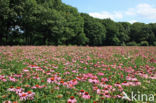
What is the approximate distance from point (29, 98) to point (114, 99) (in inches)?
69.7

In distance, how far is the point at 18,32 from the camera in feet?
111

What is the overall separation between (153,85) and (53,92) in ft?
9.24

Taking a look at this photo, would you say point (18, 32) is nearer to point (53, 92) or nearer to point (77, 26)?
point (77, 26)

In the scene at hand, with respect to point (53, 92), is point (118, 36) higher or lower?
higher

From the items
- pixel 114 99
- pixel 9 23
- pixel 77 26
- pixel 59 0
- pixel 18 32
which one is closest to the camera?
pixel 114 99

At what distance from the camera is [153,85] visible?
4.48 metres

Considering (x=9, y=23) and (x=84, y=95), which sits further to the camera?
(x=9, y=23)

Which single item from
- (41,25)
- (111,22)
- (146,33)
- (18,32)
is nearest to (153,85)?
(41,25)

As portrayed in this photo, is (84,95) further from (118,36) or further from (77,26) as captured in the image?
(118,36)

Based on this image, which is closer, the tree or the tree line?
the tree line

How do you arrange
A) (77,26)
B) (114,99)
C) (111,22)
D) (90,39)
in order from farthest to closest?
(111,22) → (90,39) → (77,26) → (114,99)

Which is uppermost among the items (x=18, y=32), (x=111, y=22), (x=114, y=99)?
(x=111, y=22)

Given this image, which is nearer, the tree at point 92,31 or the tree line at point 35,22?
the tree line at point 35,22

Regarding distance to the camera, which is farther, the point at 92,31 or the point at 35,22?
the point at 92,31
